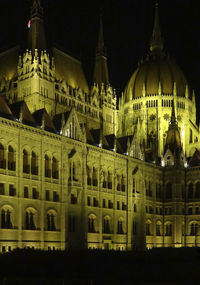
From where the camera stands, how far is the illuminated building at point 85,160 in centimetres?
6962

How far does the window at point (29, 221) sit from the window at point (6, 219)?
352cm

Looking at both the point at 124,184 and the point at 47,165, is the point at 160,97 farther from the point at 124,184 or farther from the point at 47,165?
the point at 47,165

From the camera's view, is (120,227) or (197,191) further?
(197,191)

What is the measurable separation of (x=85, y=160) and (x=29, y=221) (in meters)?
16.4

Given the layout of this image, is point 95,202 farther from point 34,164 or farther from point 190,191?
point 190,191

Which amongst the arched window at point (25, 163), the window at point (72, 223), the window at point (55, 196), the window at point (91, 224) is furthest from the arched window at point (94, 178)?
the arched window at point (25, 163)

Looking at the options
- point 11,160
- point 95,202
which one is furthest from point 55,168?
point 95,202

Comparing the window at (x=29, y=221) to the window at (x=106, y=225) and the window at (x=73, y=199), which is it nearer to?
the window at (x=73, y=199)

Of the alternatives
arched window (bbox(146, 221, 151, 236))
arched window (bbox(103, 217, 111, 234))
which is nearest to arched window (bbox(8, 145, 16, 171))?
arched window (bbox(103, 217, 111, 234))

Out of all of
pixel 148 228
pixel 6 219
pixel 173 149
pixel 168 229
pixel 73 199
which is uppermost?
pixel 173 149

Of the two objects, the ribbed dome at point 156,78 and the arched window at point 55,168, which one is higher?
the ribbed dome at point 156,78

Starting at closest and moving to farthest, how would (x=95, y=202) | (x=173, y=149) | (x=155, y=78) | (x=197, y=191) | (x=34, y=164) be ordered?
(x=34, y=164)
(x=95, y=202)
(x=197, y=191)
(x=173, y=149)
(x=155, y=78)

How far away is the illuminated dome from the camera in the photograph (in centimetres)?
13325

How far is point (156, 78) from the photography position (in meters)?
134
